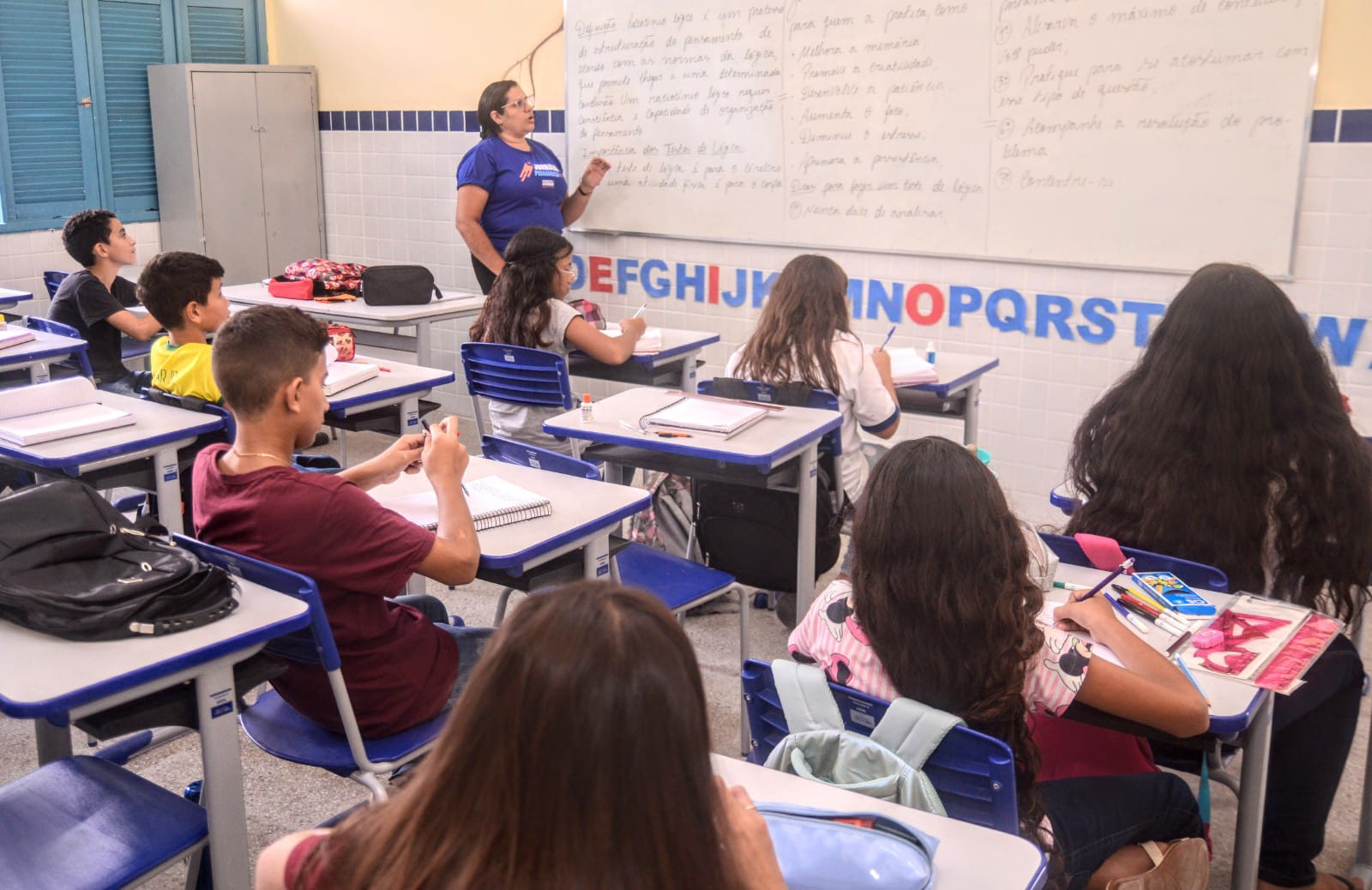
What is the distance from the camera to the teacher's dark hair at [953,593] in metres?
1.70

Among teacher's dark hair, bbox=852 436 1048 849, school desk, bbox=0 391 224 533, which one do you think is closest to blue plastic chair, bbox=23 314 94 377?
school desk, bbox=0 391 224 533

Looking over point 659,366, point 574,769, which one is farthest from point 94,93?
point 574,769

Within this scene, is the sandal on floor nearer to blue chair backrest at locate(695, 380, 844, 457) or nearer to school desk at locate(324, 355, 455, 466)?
blue chair backrest at locate(695, 380, 844, 457)

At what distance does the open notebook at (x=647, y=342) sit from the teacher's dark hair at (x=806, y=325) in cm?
80

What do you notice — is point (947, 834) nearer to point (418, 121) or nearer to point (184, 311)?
point (184, 311)

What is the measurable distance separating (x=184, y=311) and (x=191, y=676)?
213cm

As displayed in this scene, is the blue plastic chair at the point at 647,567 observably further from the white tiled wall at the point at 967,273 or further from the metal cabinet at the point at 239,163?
the metal cabinet at the point at 239,163

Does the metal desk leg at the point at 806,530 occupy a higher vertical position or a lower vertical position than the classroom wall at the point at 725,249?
lower

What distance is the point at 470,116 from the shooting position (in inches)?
251

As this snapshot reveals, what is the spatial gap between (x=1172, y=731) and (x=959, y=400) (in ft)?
8.49

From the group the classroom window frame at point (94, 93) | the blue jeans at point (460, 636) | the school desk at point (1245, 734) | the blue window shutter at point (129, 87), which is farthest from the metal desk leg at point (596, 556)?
the blue window shutter at point (129, 87)

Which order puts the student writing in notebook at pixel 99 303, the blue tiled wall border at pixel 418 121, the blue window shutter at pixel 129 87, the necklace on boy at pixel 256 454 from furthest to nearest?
the blue window shutter at pixel 129 87, the blue tiled wall border at pixel 418 121, the student writing in notebook at pixel 99 303, the necklace on boy at pixel 256 454

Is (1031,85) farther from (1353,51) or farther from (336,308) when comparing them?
(336,308)

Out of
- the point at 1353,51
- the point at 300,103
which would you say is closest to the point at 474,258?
the point at 300,103
